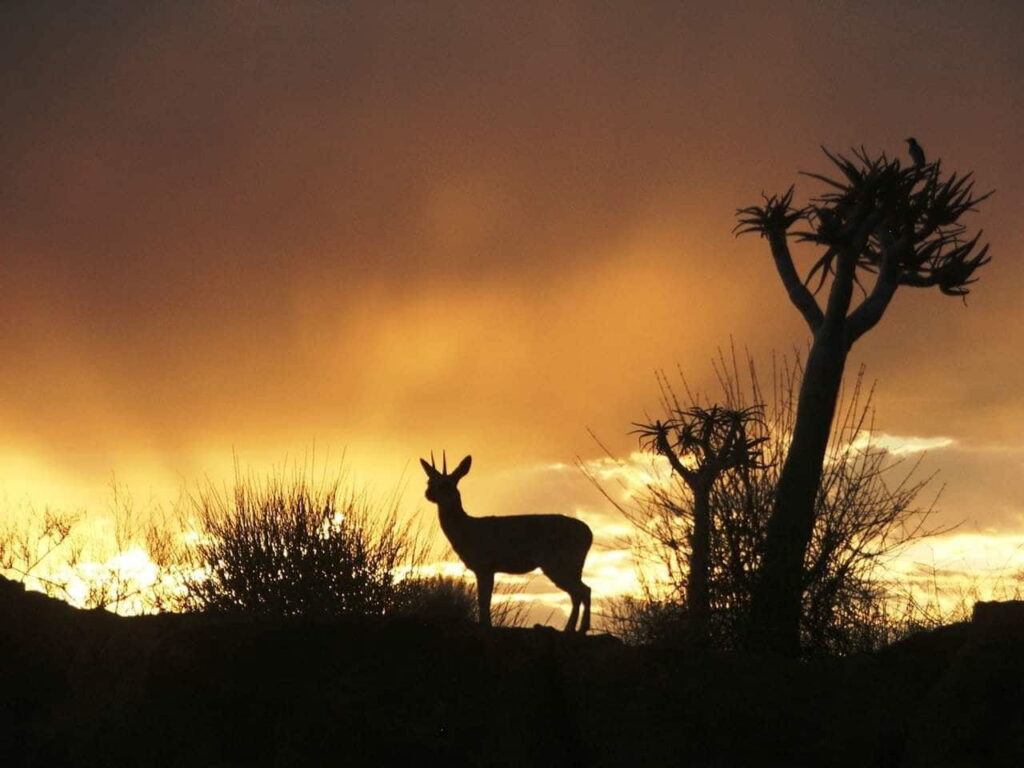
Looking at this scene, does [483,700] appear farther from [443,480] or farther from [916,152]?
[916,152]

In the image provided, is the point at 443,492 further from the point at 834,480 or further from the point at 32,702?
the point at 32,702

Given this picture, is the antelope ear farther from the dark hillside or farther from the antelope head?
the dark hillside

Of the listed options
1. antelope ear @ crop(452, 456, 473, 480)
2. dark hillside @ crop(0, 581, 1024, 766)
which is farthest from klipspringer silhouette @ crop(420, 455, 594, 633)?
dark hillside @ crop(0, 581, 1024, 766)

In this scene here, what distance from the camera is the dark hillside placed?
686cm

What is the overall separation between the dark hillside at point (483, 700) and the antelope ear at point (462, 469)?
5157 mm

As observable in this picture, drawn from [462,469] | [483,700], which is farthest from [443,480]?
[483,700]

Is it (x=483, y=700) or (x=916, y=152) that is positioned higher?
(x=916, y=152)

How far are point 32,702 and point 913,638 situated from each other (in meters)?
5.42

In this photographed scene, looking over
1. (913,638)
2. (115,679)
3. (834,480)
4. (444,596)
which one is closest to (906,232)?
(834,480)

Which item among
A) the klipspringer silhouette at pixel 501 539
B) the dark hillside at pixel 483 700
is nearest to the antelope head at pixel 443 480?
the klipspringer silhouette at pixel 501 539

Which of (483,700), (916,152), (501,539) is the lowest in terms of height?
(483,700)

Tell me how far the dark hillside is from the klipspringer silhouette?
5060 mm

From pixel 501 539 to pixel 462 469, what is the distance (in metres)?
0.82

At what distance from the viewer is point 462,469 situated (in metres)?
12.7
